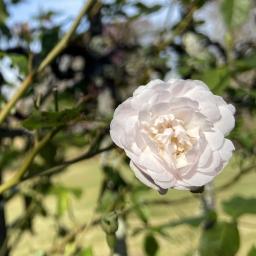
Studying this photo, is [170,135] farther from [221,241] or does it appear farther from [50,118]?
[221,241]

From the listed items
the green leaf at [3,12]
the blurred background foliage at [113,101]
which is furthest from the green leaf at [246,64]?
the green leaf at [3,12]

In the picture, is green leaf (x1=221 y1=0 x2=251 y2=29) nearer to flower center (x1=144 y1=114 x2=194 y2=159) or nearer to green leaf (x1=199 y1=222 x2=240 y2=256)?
green leaf (x1=199 y1=222 x2=240 y2=256)

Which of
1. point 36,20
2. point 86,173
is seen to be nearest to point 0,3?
point 36,20

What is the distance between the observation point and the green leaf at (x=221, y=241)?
1106mm

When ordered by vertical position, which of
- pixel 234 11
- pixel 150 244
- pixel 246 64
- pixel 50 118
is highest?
pixel 50 118

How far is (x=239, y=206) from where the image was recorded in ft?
3.84

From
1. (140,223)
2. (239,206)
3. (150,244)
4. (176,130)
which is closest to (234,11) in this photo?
(239,206)

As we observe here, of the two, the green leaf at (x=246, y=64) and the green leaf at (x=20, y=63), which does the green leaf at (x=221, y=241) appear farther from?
the green leaf at (x=20, y=63)

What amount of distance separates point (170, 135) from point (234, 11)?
0.49 meters

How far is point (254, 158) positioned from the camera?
64.1 inches

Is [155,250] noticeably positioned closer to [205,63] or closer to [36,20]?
[205,63]

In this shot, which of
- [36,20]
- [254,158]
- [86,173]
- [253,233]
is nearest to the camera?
[254,158]

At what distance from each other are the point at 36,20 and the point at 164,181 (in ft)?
5.01

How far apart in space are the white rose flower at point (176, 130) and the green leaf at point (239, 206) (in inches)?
19.1
